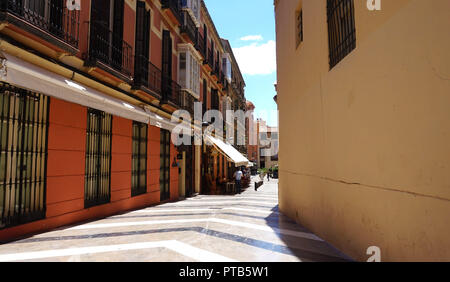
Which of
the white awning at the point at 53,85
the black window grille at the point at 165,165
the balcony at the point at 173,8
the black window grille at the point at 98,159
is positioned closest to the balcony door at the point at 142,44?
the balcony at the point at 173,8

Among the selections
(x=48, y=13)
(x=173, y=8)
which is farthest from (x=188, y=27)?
(x=48, y=13)

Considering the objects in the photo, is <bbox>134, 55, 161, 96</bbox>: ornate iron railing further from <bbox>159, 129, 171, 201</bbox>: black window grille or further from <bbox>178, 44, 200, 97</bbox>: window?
<bbox>178, 44, 200, 97</bbox>: window

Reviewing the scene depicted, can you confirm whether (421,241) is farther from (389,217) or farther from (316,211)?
(316,211)

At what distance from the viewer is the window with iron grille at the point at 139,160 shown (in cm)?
987

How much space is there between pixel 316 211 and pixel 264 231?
4.17 feet

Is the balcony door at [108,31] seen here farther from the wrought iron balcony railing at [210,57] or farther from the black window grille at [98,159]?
the wrought iron balcony railing at [210,57]

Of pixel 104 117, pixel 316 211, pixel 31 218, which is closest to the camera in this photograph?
pixel 31 218

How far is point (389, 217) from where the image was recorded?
3521 mm

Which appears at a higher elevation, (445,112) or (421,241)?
(445,112)

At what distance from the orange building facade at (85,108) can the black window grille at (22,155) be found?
2cm

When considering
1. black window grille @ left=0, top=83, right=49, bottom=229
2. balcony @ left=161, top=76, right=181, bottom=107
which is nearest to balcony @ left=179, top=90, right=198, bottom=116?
balcony @ left=161, top=76, right=181, bottom=107

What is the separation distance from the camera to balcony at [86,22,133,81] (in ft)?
24.4

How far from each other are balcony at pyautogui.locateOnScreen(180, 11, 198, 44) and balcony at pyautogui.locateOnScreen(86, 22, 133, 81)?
5.22m
